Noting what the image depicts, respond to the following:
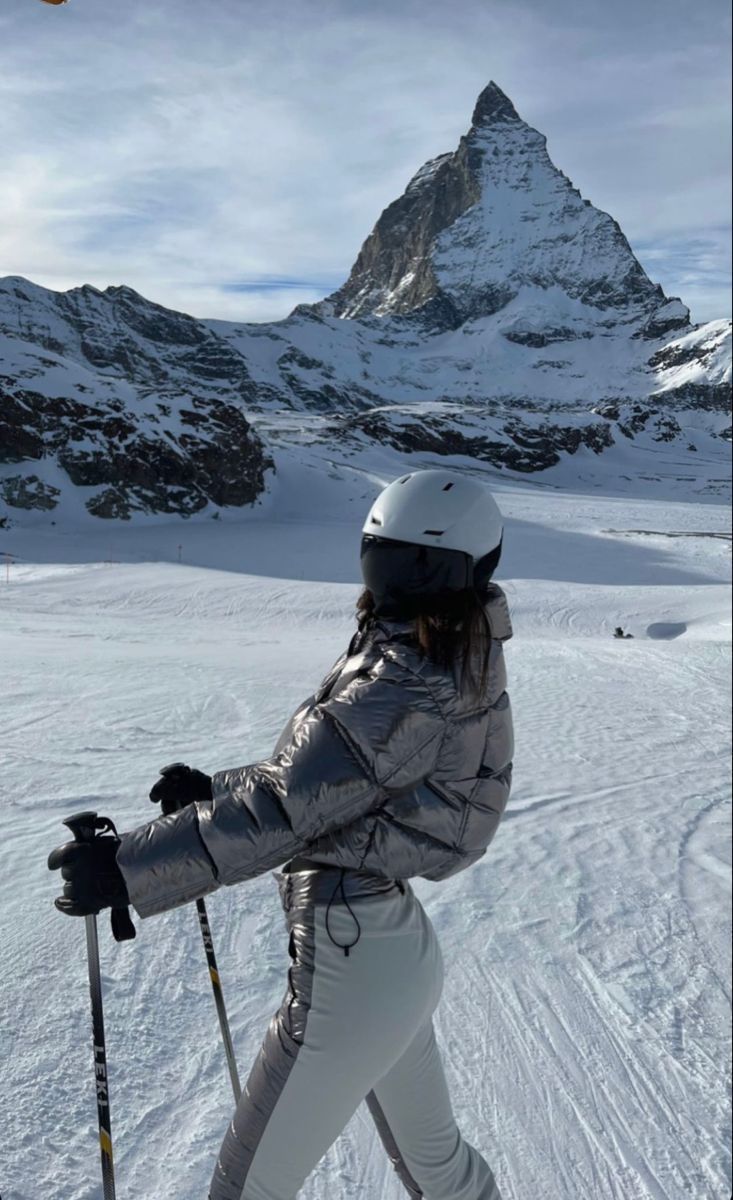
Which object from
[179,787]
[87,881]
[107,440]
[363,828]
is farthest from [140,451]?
[363,828]

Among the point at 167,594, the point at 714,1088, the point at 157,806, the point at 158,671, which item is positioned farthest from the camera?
the point at 167,594

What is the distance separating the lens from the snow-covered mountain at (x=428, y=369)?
733 inches

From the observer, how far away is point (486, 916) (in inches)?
163

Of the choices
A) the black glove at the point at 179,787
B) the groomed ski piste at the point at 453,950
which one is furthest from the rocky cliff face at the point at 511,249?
the black glove at the point at 179,787

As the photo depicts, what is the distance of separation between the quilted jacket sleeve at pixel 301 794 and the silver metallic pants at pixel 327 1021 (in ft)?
0.62

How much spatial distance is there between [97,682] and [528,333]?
175 meters

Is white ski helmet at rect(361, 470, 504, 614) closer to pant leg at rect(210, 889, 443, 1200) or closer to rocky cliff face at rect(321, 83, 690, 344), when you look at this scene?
pant leg at rect(210, 889, 443, 1200)

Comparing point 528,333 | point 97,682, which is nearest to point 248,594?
point 97,682

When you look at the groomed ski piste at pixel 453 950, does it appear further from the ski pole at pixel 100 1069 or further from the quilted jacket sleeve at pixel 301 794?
the quilted jacket sleeve at pixel 301 794

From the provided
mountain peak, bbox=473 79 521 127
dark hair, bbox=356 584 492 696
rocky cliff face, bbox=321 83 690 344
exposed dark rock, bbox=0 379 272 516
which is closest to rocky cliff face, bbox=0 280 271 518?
exposed dark rock, bbox=0 379 272 516

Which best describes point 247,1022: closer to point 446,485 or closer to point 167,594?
point 446,485

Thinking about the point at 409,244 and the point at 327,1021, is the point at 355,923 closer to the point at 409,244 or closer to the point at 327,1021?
the point at 327,1021

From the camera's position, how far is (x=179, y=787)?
2131 mm

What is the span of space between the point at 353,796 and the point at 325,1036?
0.53 m
